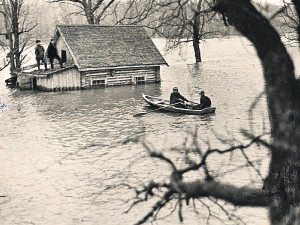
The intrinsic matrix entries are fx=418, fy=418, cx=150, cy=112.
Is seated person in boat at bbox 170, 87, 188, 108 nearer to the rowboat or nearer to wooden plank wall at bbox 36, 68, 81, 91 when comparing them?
the rowboat

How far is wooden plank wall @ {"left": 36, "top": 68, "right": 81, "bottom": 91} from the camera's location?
116ft

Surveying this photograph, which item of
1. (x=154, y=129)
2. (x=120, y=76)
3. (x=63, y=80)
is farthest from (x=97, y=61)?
(x=154, y=129)

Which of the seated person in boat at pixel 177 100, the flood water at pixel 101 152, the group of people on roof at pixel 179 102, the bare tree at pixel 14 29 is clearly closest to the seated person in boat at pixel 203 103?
the group of people on roof at pixel 179 102

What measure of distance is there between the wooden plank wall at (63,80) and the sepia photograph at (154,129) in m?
0.09

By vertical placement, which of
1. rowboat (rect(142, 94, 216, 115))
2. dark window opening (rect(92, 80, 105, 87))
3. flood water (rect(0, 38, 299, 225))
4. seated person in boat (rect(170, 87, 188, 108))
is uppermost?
dark window opening (rect(92, 80, 105, 87))

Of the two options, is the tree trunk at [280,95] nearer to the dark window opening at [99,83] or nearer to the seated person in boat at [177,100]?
the seated person in boat at [177,100]

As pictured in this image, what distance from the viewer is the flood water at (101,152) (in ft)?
37.8

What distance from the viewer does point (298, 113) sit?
4.98 meters

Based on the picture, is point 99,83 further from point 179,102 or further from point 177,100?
point 179,102

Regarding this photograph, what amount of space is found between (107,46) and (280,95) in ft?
112

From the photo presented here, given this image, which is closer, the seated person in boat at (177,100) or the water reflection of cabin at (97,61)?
the seated person in boat at (177,100)

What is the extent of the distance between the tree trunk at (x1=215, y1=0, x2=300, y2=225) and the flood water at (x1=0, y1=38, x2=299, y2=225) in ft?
0.91

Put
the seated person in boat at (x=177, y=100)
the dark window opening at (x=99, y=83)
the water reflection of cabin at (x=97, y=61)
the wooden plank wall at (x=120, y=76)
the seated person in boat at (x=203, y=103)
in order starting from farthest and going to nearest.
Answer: the dark window opening at (x=99, y=83)
the wooden plank wall at (x=120, y=76)
the water reflection of cabin at (x=97, y=61)
the seated person in boat at (x=177, y=100)
the seated person in boat at (x=203, y=103)

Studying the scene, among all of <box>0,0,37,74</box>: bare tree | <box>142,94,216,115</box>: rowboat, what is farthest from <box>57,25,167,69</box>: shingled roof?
<box>142,94,216,115</box>: rowboat
